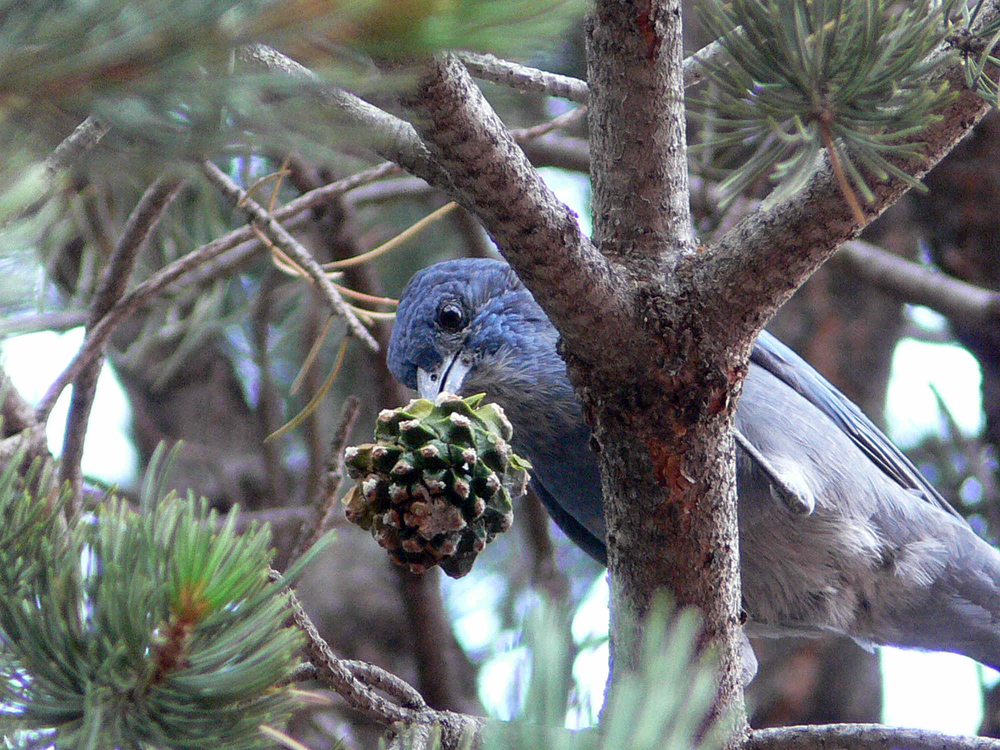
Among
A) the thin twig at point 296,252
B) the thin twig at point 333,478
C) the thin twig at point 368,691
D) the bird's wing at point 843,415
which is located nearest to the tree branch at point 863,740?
the thin twig at point 368,691

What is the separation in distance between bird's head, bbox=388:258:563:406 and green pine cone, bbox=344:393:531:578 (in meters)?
0.86

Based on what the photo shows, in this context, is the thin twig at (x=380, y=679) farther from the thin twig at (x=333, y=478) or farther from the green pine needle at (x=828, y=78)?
the green pine needle at (x=828, y=78)

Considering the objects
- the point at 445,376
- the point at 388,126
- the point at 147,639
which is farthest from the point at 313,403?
the point at 147,639

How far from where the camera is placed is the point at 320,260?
3879mm

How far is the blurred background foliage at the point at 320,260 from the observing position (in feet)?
2.12

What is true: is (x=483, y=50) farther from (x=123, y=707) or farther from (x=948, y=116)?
(x=948, y=116)

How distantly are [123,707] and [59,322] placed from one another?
191 cm

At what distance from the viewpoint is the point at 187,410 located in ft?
13.7

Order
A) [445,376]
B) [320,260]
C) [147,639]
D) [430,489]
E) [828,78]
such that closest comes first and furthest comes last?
1. [147,639]
2. [828,78]
3. [430,489]
4. [445,376]
5. [320,260]

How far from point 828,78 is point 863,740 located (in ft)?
3.55

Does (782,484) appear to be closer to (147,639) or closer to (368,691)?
(368,691)

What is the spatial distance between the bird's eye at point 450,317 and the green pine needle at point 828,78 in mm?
1263

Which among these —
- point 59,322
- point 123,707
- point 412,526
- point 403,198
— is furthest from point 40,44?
point 403,198

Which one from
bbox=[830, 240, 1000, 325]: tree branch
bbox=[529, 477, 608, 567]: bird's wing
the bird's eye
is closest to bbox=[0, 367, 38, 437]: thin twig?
the bird's eye
